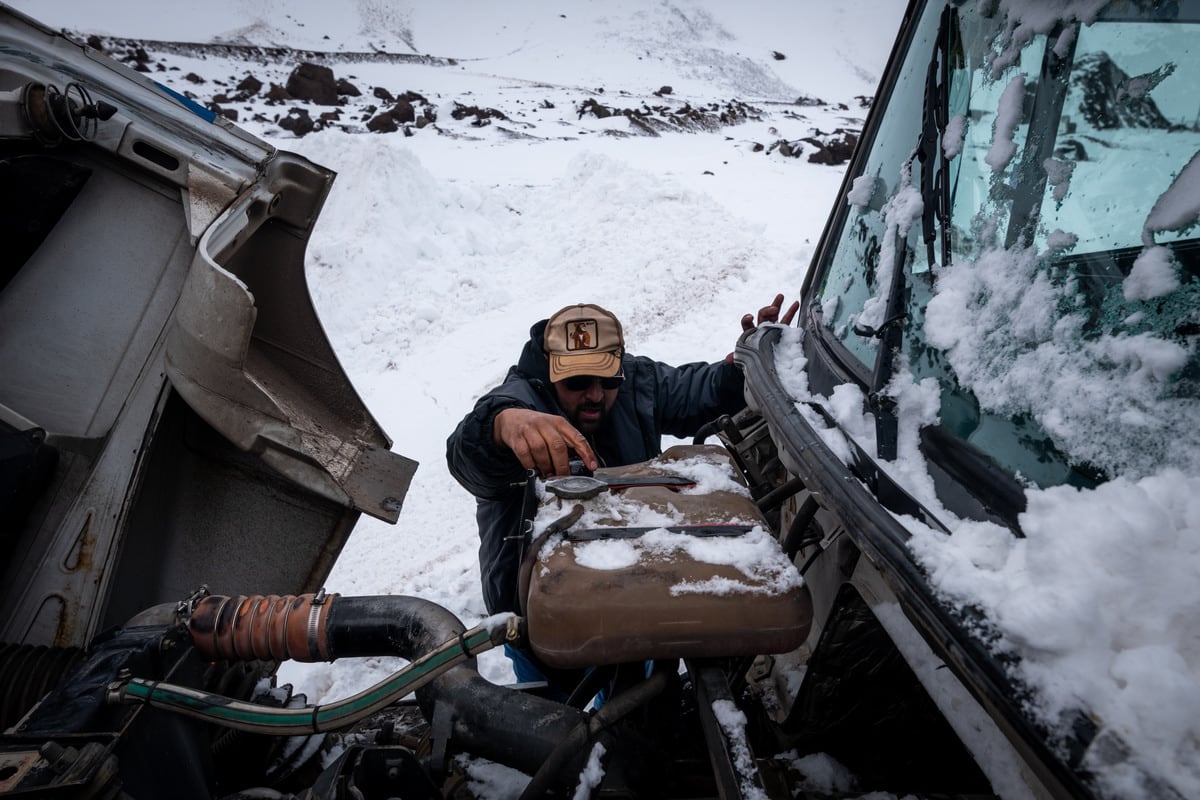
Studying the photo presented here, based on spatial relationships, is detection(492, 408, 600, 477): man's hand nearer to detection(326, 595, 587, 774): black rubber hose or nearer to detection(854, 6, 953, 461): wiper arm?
detection(326, 595, 587, 774): black rubber hose

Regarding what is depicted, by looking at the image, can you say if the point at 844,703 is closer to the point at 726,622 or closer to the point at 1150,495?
the point at 726,622

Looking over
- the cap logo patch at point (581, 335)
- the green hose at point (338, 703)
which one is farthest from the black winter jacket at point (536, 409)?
Result: the green hose at point (338, 703)

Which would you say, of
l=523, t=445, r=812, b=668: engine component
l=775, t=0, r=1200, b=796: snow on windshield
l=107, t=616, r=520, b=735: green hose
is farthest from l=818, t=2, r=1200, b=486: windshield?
l=107, t=616, r=520, b=735: green hose

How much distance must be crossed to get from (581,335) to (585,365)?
0.48ft

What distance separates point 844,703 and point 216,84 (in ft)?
96.1

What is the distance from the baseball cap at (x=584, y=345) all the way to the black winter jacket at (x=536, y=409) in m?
0.17

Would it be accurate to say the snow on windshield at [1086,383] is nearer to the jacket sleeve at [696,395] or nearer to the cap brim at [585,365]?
the cap brim at [585,365]

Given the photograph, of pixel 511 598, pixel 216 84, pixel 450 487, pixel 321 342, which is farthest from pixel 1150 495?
pixel 216 84

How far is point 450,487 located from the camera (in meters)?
4.79

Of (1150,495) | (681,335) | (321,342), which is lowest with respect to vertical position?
(1150,495)

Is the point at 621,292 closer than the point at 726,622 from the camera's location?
No

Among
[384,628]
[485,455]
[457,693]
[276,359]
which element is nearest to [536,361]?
[485,455]

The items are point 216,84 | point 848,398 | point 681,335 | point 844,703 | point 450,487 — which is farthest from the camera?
point 216,84

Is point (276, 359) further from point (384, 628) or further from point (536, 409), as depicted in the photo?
point (384, 628)
